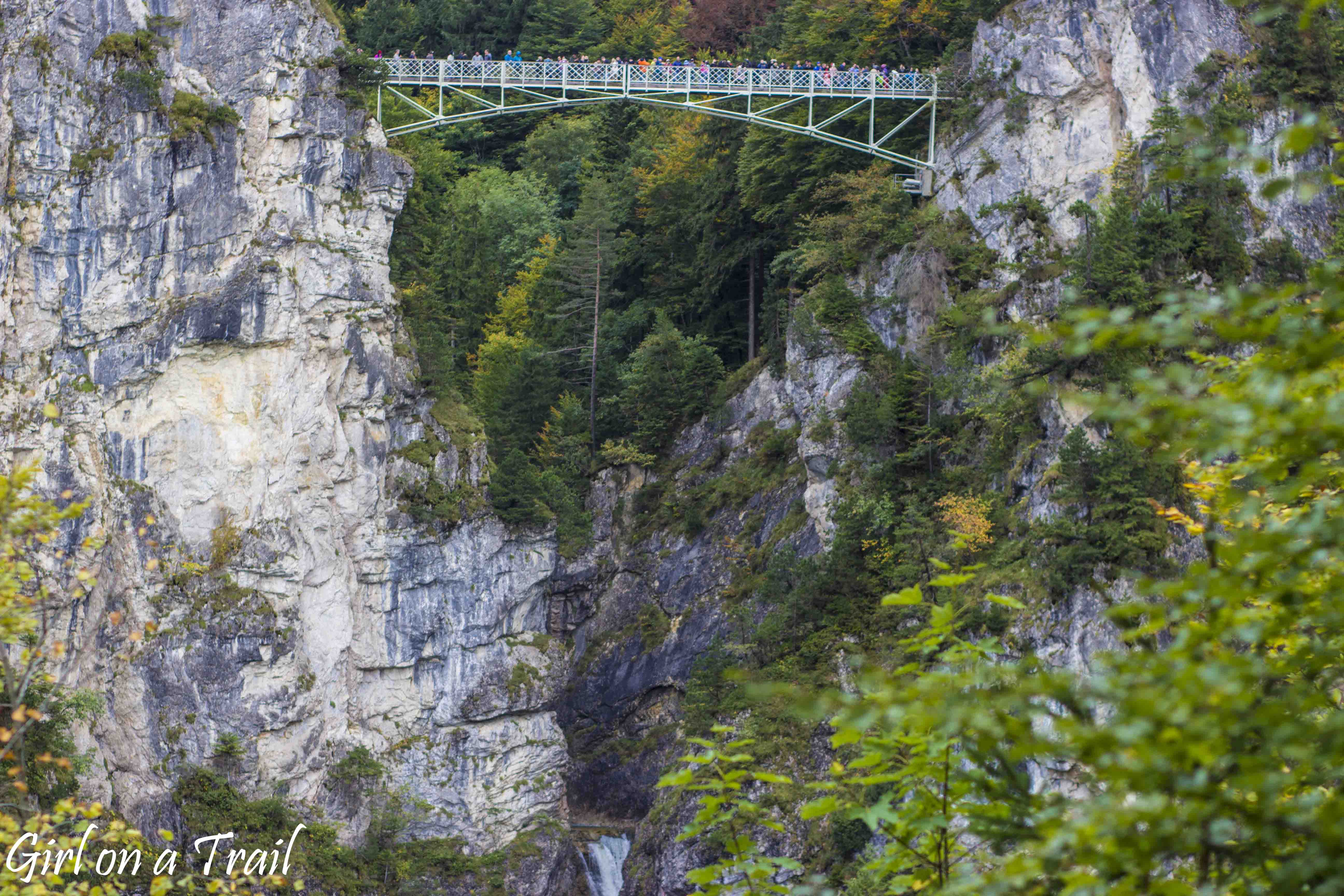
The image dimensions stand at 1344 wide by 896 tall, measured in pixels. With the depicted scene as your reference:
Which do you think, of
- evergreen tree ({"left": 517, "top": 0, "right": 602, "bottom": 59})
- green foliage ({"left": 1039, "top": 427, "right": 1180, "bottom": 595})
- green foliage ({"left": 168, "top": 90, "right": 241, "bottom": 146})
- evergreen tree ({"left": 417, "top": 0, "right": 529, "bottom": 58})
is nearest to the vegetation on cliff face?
green foliage ({"left": 1039, "top": 427, "right": 1180, "bottom": 595})

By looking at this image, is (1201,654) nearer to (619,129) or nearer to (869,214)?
(869,214)

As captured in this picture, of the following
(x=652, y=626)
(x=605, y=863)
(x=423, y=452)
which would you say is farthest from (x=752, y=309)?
(x=605, y=863)

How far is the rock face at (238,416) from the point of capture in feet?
87.4

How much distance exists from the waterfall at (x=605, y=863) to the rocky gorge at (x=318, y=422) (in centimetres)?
38

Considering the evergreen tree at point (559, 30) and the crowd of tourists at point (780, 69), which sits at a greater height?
the evergreen tree at point (559, 30)

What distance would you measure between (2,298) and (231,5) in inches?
327

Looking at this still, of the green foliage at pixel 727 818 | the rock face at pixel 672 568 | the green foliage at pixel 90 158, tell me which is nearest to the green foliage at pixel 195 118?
the green foliage at pixel 90 158

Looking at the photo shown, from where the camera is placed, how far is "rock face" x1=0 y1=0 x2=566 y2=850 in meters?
26.6

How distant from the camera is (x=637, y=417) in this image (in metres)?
33.2

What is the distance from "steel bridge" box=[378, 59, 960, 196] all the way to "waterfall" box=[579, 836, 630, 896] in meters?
17.0

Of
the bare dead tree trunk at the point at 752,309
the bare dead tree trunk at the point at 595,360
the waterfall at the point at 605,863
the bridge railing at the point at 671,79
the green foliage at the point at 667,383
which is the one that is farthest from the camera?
the bare dead tree trunk at the point at 595,360

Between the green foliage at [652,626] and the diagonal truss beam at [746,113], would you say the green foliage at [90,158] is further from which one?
the green foliage at [652,626]

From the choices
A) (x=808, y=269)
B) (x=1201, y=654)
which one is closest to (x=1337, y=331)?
(x=1201, y=654)

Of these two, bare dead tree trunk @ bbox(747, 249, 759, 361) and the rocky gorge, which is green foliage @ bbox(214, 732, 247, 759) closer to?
the rocky gorge
